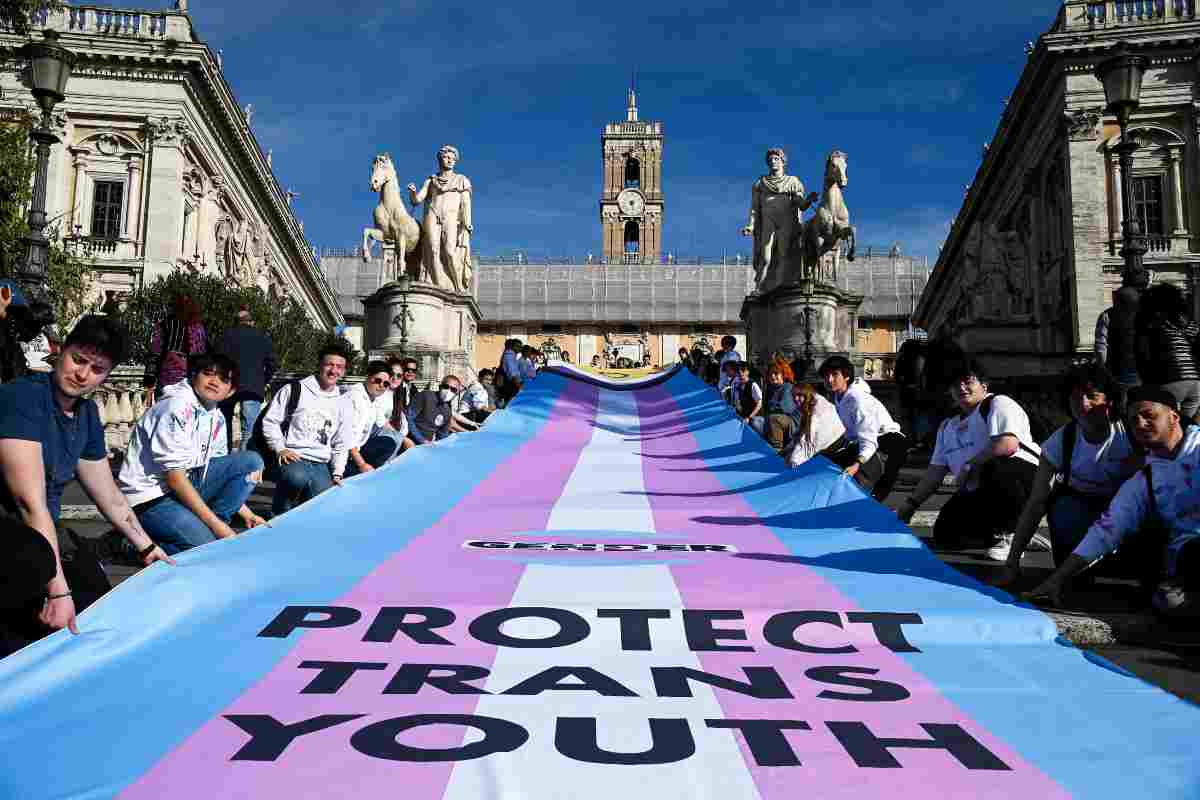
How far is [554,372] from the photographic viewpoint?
1535 cm

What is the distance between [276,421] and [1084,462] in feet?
16.1

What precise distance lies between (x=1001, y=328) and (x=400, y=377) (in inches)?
625

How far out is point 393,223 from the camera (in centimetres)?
1727

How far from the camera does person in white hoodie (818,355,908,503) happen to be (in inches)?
262

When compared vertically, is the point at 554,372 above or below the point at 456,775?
above

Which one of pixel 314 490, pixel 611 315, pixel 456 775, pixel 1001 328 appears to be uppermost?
pixel 611 315

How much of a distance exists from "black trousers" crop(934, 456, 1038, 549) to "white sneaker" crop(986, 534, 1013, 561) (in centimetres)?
5

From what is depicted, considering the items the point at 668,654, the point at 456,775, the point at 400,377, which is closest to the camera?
the point at 456,775

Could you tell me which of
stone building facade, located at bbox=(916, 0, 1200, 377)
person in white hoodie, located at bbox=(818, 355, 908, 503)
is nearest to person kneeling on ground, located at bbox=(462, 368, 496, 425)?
person in white hoodie, located at bbox=(818, 355, 908, 503)

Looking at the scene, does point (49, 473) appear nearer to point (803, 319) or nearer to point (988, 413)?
point (988, 413)

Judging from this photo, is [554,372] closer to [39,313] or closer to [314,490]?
[39,313]

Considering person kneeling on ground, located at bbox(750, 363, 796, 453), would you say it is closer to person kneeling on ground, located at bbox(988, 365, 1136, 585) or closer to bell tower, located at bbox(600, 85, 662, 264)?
person kneeling on ground, located at bbox(988, 365, 1136, 585)

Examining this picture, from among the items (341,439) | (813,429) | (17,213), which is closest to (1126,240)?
(813,429)

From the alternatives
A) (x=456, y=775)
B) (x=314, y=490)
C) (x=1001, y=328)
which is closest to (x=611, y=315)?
(x=1001, y=328)
